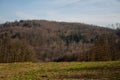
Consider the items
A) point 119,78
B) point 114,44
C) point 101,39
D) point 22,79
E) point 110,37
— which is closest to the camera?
point 119,78

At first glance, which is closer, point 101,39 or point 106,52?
point 106,52

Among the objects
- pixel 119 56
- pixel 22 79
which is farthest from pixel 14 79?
pixel 119 56

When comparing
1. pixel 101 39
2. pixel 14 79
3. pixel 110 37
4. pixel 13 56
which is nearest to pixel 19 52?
pixel 13 56

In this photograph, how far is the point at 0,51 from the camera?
78188 mm

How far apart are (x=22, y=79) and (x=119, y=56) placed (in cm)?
5222

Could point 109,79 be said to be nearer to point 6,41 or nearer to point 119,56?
point 119,56

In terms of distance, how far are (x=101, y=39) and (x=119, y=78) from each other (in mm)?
53202

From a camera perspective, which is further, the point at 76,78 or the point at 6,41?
the point at 6,41

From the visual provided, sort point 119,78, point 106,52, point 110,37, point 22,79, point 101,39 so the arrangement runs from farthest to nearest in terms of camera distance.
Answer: point 110,37 → point 101,39 → point 106,52 → point 22,79 → point 119,78

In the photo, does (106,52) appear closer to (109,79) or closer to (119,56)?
(119,56)

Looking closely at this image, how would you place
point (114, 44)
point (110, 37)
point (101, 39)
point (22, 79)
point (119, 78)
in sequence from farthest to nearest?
point (110, 37) < point (114, 44) < point (101, 39) < point (22, 79) < point (119, 78)

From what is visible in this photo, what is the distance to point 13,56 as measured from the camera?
74.2 m

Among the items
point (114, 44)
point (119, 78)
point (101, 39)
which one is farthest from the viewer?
point (114, 44)

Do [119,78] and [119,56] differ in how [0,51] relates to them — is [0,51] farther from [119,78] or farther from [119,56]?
[119,78]
